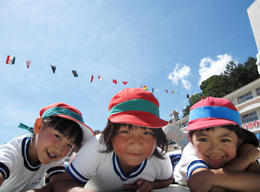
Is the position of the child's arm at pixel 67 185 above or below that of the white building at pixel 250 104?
below

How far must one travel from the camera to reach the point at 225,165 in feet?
4.64

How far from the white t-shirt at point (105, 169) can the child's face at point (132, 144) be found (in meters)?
0.20

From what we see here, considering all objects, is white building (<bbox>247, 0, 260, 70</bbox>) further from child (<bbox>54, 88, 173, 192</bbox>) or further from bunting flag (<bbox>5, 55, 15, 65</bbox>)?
bunting flag (<bbox>5, 55, 15, 65</bbox>)

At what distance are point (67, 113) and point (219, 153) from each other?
4.70 feet

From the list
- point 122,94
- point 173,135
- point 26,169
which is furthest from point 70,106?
point 173,135

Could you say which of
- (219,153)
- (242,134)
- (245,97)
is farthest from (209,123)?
(245,97)

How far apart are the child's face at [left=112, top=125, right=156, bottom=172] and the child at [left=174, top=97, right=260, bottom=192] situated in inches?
16.1

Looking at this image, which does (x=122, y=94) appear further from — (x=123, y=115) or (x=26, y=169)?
(x=26, y=169)

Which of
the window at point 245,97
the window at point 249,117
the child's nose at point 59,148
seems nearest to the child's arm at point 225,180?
the child's nose at point 59,148

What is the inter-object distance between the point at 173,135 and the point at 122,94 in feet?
9.47

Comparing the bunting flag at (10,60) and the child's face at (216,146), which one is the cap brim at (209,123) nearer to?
the child's face at (216,146)

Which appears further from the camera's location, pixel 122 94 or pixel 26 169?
pixel 26 169

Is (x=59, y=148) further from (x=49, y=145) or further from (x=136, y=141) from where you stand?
(x=136, y=141)

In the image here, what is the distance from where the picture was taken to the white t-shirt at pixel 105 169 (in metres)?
1.28
